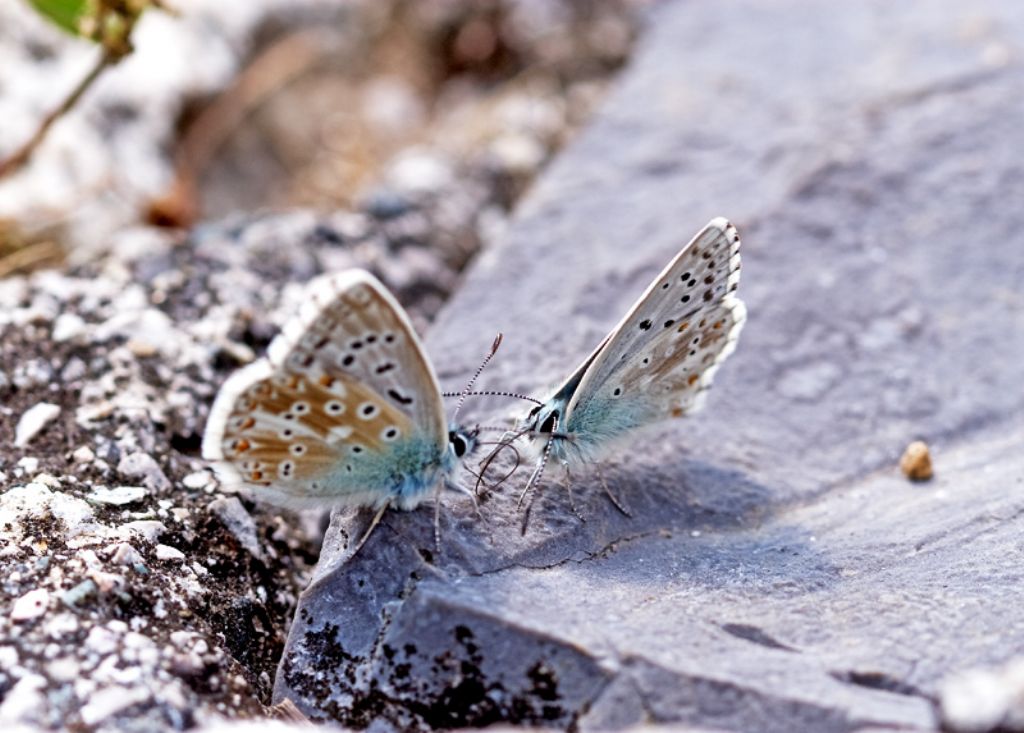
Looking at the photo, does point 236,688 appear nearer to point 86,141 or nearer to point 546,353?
point 546,353

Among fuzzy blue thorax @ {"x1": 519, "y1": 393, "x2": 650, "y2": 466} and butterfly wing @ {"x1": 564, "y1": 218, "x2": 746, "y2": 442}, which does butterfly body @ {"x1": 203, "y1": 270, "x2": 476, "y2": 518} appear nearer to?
fuzzy blue thorax @ {"x1": 519, "y1": 393, "x2": 650, "y2": 466}

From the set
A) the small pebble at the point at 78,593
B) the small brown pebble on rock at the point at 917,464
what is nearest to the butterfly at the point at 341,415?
the small pebble at the point at 78,593

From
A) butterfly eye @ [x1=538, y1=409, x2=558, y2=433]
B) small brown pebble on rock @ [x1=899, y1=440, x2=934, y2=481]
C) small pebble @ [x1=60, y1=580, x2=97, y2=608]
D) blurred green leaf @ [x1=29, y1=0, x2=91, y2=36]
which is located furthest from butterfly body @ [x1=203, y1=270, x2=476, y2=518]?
blurred green leaf @ [x1=29, y1=0, x2=91, y2=36]

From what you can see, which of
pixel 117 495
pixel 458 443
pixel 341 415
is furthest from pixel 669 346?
pixel 117 495

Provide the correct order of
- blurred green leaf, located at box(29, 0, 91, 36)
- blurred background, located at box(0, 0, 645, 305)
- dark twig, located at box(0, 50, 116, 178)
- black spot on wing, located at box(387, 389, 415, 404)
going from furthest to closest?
blurred background, located at box(0, 0, 645, 305) < blurred green leaf, located at box(29, 0, 91, 36) < dark twig, located at box(0, 50, 116, 178) < black spot on wing, located at box(387, 389, 415, 404)

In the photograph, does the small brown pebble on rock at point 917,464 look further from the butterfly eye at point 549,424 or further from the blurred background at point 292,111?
the blurred background at point 292,111

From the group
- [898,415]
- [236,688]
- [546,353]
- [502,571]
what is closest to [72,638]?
[236,688]
